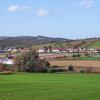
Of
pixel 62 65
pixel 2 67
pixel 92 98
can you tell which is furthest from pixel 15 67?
pixel 92 98

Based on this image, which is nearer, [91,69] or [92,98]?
[92,98]

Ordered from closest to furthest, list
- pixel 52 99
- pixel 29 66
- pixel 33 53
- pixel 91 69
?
pixel 52 99 < pixel 91 69 < pixel 29 66 < pixel 33 53

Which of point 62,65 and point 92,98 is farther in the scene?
point 62,65

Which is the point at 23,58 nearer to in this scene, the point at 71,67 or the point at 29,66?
the point at 29,66

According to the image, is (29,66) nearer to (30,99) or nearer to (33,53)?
(33,53)

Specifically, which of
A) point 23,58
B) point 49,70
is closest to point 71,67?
point 49,70

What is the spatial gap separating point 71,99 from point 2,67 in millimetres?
65181

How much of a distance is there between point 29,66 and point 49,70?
536 cm

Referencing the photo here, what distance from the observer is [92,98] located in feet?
102

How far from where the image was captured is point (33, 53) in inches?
3900

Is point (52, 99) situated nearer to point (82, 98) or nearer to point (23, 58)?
point (82, 98)

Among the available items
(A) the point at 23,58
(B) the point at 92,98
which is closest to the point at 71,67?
(A) the point at 23,58

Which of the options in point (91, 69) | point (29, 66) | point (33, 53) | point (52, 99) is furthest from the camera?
point (33, 53)

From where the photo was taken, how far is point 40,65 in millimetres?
92312
